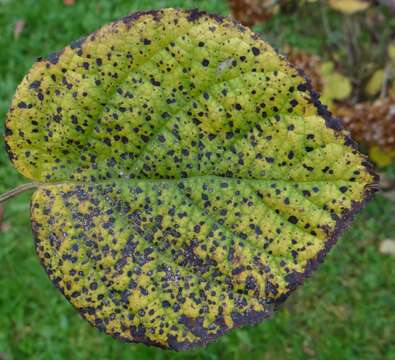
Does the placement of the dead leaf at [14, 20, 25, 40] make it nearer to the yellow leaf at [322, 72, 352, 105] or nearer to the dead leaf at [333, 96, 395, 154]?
the yellow leaf at [322, 72, 352, 105]

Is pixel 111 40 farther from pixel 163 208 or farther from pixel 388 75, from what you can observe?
pixel 388 75

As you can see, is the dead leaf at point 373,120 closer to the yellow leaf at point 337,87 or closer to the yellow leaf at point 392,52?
the yellow leaf at point 337,87

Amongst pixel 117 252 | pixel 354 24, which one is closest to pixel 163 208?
pixel 117 252

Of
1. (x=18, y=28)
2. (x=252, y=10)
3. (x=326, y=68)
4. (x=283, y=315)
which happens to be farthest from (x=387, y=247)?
(x=18, y=28)

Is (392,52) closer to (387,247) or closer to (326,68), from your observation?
(326,68)

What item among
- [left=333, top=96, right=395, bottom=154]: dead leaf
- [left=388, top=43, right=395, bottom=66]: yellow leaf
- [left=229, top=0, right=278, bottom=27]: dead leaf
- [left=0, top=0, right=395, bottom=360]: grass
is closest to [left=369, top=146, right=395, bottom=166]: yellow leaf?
[left=333, top=96, right=395, bottom=154]: dead leaf

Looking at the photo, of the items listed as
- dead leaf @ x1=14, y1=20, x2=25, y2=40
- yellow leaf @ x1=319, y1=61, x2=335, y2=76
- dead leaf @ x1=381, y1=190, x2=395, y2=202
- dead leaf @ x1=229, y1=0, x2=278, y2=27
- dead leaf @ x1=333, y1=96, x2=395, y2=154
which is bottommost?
dead leaf @ x1=381, y1=190, x2=395, y2=202
